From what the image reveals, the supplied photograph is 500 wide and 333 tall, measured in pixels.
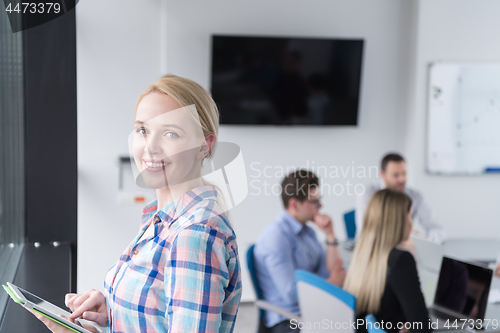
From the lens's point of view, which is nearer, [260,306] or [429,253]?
[260,306]

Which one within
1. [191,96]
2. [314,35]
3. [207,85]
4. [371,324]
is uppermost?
[314,35]

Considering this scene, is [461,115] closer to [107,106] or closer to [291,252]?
[291,252]

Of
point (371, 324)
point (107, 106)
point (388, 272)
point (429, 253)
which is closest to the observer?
point (371, 324)

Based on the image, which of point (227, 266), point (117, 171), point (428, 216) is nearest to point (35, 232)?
point (227, 266)

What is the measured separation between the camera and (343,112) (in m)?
3.74

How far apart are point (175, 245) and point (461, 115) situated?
12.0 feet

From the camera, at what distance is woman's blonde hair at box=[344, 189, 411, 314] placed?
6.46 ft

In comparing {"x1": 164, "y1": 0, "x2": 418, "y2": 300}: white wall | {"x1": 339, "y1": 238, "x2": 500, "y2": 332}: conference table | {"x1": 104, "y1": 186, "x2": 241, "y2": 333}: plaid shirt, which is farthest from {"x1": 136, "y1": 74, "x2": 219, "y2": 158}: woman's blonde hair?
{"x1": 164, "y1": 0, "x2": 418, "y2": 300}: white wall

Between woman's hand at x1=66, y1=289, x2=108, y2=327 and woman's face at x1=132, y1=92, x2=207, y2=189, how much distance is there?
0.25 m

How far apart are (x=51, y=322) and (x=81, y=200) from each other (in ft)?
9.53

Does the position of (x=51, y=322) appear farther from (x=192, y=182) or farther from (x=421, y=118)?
(x=421, y=118)

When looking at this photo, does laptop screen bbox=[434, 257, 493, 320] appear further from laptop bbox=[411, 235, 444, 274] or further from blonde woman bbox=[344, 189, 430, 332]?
laptop bbox=[411, 235, 444, 274]

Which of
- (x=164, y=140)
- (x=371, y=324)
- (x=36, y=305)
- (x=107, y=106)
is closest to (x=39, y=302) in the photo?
(x=36, y=305)

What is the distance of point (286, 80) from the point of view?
361 cm
